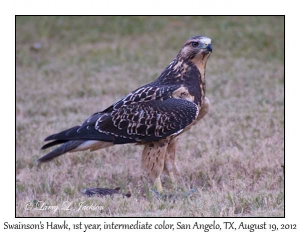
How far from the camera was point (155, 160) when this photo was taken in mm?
7332

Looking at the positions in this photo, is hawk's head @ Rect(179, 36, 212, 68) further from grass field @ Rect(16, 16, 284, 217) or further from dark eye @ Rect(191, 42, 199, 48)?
grass field @ Rect(16, 16, 284, 217)

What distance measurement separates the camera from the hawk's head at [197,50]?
24.8ft

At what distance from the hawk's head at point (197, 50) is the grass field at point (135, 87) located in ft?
4.13

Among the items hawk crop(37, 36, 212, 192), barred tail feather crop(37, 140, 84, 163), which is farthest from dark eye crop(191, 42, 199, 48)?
barred tail feather crop(37, 140, 84, 163)

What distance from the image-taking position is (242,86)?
12453mm

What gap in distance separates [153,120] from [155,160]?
1.46 feet

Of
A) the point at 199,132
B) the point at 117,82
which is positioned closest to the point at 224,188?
the point at 199,132

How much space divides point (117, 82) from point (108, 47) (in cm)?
302

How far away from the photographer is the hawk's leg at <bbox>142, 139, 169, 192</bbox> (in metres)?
7.32

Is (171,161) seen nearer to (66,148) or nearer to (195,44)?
(66,148)

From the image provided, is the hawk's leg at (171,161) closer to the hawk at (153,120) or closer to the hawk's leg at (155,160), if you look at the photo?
the hawk at (153,120)

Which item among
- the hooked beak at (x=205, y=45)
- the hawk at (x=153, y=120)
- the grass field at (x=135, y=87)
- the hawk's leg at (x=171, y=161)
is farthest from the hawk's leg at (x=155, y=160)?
the hooked beak at (x=205, y=45)

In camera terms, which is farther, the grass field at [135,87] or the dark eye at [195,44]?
the dark eye at [195,44]

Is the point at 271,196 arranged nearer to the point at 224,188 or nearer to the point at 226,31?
the point at 224,188
